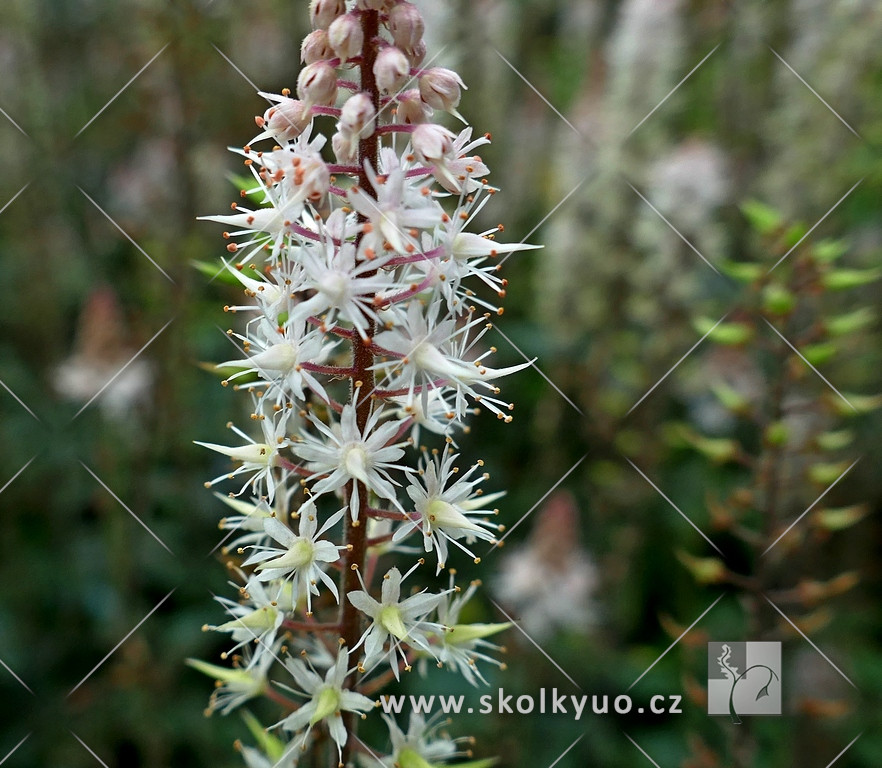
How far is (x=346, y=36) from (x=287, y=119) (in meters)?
0.22

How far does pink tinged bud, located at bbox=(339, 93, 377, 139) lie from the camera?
1.63 metres

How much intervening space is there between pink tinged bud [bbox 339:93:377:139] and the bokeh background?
163 cm

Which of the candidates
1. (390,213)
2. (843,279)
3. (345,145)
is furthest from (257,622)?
(843,279)

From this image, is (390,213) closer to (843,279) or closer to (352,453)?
(352,453)

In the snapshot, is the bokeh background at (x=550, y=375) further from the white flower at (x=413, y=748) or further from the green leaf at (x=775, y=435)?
the white flower at (x=413, y=748)

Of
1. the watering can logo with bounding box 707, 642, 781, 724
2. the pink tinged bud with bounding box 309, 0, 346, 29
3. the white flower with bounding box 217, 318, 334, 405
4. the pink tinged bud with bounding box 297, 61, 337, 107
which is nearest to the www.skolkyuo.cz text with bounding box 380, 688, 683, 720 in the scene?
the watering can logo with bounding box 707, 642, 781, 724

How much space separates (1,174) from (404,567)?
157 inches

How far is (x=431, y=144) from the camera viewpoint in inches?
65.4

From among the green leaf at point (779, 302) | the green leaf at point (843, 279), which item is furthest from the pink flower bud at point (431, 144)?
the green leaf at point (843, 279)

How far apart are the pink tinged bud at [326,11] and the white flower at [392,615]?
1.17 m

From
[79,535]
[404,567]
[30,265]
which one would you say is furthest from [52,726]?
[30,265]

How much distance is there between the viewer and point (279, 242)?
1.70 metres

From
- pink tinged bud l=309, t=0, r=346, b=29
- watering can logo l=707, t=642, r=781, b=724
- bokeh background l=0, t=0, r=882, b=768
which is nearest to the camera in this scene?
pink tinged bud l=309, t=0, r=346, b=29

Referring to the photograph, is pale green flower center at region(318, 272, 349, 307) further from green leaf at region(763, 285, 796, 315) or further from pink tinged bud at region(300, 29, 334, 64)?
green leaf at region(763, 285, 796, 315)
